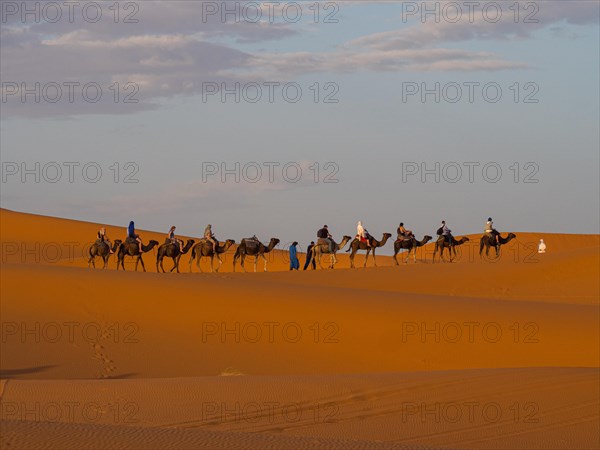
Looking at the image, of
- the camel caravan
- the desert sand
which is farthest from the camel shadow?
the camel caravan

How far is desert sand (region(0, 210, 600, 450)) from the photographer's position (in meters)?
11.9

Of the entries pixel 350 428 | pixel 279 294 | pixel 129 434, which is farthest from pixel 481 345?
pixel 129 434

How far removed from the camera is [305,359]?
20391 millimetres

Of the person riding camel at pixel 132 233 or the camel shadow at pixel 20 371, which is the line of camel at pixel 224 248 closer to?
the person riding camel at pixel 132 233

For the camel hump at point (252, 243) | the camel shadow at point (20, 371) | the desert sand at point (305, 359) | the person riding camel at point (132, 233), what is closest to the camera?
the desert sand at point (305, 359)

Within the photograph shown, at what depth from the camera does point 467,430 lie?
40.3 ft

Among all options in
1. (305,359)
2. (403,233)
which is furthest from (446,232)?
(305,359)

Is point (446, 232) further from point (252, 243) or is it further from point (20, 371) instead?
point (20, 371)

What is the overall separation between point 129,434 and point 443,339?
1463cm

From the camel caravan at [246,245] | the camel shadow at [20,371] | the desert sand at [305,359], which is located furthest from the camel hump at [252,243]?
the camel shadow at [20,371]

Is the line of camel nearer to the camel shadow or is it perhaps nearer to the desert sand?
the desert sand

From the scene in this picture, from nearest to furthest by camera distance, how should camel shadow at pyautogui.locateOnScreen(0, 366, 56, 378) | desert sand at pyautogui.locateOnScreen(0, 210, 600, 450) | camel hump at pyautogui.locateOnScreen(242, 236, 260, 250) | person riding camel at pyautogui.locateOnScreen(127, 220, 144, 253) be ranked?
1. desert sand at pyautogui.locateOnScreen(0, 210, 600, 450)
2. camel shadow at pyautogui.locateOnScreen(0, 366, 56, 378)
3. person riding camel at pyautogui.locateOnScreen(127, 220, 144, 253)
4. camel hump at pyautogui.locateOnScreen(242, 236, 260, 250)

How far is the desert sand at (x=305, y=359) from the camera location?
1191 cm

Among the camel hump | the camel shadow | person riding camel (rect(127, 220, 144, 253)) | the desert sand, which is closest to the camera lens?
the desert sand
